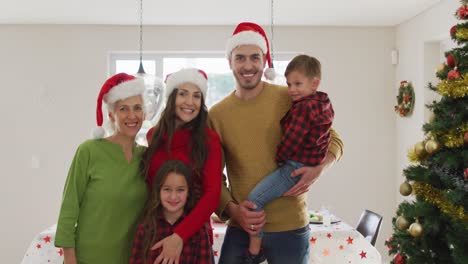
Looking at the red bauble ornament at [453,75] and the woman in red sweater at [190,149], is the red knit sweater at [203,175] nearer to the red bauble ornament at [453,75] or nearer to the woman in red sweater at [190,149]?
the woman in red sweater at [190,149]

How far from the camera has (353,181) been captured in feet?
17.5

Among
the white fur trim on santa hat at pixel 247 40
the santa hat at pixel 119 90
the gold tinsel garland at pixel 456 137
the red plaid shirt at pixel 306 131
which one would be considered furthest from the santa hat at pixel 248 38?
the gold tinsel garland at pixel 456 137

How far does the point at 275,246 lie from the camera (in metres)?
2.07

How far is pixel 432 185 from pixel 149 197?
3.45ft

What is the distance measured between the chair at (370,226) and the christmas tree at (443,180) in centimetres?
195

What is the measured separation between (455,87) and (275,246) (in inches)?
36.6

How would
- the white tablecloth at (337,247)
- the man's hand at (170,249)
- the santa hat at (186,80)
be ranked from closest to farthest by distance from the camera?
the man's hand at (170,249) < the santa hat at (186,80) < the white tablecloth at (337,247)

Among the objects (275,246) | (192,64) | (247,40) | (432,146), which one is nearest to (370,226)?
(275,246)

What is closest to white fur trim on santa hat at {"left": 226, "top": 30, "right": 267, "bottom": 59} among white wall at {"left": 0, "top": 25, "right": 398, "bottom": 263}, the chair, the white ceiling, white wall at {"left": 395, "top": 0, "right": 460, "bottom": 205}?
the chair

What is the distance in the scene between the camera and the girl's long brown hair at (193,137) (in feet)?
6.55

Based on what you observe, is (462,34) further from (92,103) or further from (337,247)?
(92,103)

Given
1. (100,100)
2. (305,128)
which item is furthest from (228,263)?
(100,100)

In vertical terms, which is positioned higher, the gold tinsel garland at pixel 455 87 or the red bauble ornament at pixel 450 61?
the red bauble ornament at pixel 450 61

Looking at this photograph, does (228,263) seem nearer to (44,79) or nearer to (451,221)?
(451,221)
